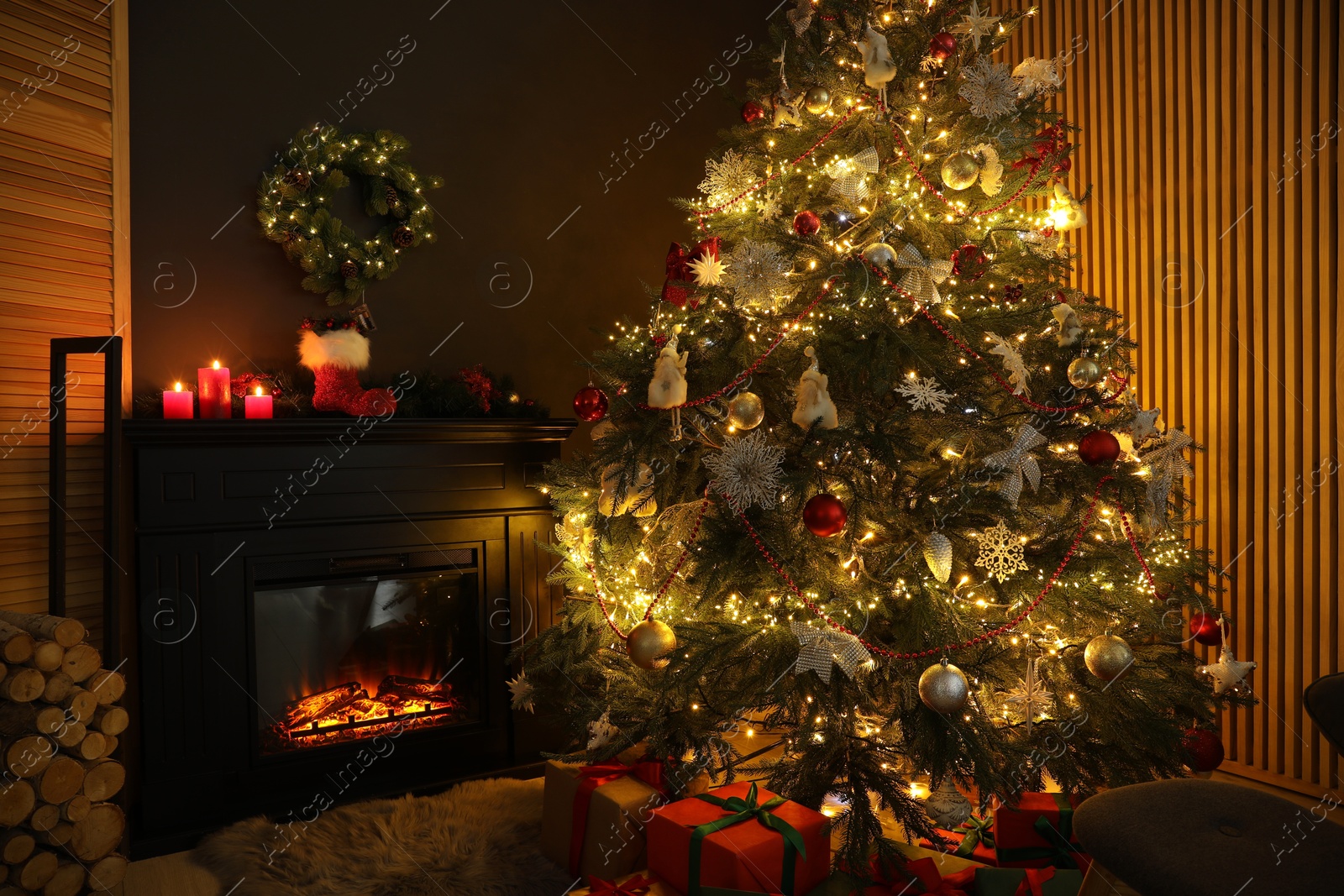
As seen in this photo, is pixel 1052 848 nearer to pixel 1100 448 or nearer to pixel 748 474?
pixel 1100 448

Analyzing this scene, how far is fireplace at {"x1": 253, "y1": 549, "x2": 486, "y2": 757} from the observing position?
2715mm

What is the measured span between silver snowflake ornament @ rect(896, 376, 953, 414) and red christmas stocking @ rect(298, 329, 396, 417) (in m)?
1.65

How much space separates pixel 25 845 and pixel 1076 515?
8.38ft

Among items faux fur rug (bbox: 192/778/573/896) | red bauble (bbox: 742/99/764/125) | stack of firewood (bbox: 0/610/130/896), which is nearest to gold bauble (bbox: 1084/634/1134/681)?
faux fur rug (bbox: 192/778/573/896)

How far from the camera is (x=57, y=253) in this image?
2518 mm

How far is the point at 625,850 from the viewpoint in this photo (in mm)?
2100

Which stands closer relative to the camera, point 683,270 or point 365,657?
point 683,270

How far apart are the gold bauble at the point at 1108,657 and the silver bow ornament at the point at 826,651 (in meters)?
0.49

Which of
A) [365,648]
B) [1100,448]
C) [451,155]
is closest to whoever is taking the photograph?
[1100,448]

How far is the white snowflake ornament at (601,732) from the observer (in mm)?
2236

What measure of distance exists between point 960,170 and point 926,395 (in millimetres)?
618

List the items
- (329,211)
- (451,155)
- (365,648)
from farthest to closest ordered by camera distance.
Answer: (451,155) → (329,211) → (365,648)

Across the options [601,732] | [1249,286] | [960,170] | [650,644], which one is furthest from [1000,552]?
[1249,286]

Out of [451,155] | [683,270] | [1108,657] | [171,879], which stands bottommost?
[171,879]
